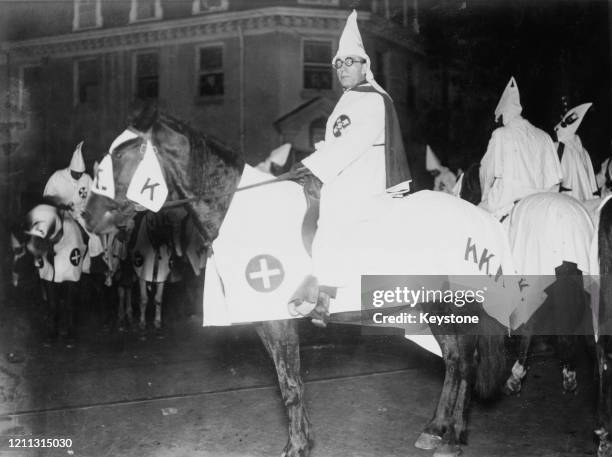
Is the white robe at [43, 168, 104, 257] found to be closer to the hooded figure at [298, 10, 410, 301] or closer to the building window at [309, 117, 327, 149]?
the hooded figure at [298, 10, 410, 301]

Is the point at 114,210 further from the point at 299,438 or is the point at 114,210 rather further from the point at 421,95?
the point at 421,95

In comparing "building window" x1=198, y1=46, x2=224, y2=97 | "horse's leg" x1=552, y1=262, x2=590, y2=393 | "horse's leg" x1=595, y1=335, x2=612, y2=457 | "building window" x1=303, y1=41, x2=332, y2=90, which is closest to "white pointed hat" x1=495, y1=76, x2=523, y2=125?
"horse's leg" x1=552, y1=262, x2=590, y2=393

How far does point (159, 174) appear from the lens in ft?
14.2

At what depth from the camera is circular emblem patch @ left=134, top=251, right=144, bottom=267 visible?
9977 mm

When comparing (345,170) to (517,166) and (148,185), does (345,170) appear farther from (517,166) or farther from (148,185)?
(517,166)

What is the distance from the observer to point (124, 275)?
10.2 m

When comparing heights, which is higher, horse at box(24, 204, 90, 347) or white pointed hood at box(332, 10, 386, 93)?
white pointed hood at box(332, 10, 386, 93)

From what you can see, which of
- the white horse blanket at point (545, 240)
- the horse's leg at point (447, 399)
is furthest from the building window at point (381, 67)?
the horse's leg at point (447, 399)

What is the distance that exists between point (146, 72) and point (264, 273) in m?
17.9

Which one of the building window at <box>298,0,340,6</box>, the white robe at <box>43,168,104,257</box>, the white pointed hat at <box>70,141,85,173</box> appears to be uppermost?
the building window at <box>298,0,340,6</box>

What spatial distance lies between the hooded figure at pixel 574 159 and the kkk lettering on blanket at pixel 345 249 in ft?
12.6

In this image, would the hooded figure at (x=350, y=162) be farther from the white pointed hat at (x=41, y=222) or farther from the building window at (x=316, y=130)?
the building window at (x=316, y=130)

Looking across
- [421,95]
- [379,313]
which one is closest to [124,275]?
[379,313]

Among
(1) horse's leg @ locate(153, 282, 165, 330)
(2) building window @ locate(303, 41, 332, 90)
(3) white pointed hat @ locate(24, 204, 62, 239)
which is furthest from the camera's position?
(2) building window @ locate(303, 41, 332, 90)
